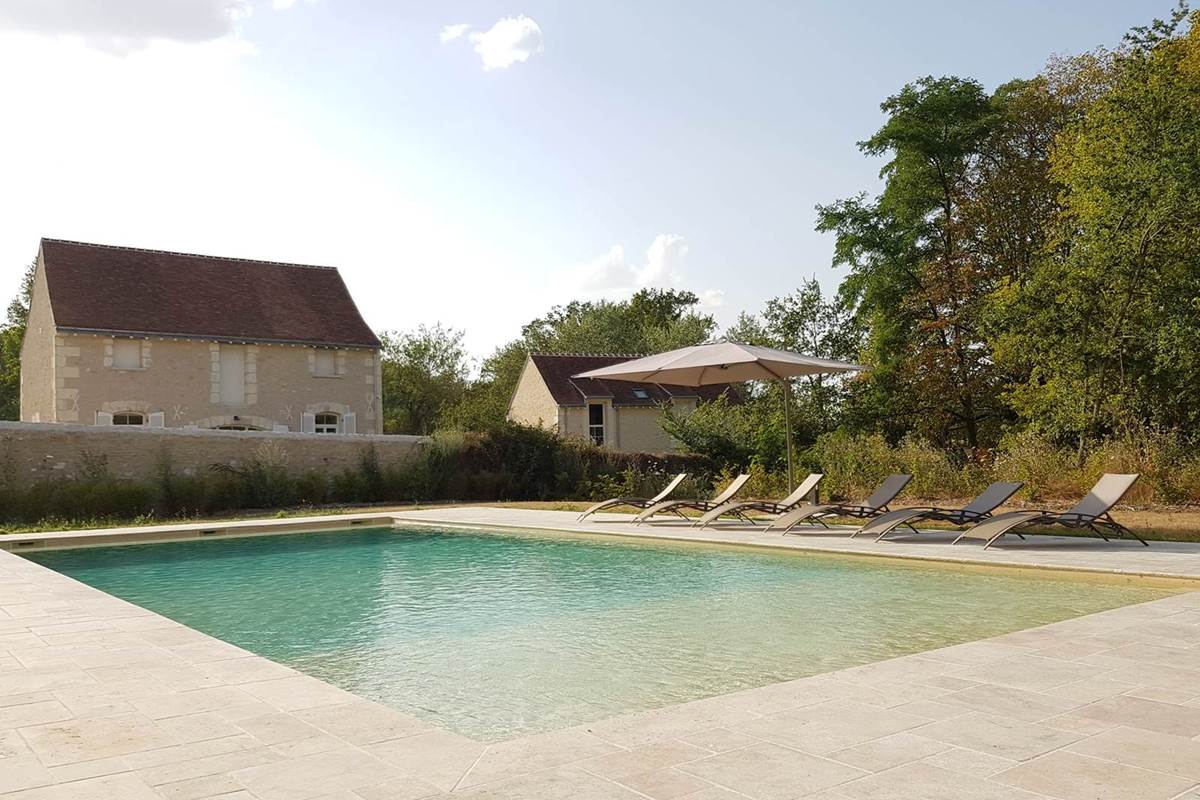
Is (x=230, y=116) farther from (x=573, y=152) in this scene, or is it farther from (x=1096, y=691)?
(x=1096, y=691)

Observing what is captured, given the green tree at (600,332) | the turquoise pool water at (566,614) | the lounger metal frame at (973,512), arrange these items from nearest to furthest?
1. the turquoise pool water at (566,614)
2. the lounger metal frame at (973,512)
3. the green tree at (600,332)

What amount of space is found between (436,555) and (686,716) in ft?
26.4

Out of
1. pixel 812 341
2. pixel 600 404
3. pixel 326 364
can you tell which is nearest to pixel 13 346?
pixel 326 364

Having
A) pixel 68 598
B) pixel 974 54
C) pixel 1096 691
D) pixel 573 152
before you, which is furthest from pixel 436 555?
pixel 974 54

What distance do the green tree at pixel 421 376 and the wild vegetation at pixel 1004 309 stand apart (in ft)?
23.9

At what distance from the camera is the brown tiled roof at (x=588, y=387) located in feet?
110

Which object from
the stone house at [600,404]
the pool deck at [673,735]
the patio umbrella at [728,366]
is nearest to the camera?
the pool deck at [673,735]

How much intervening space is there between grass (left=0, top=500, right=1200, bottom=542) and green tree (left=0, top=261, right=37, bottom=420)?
27223 mm

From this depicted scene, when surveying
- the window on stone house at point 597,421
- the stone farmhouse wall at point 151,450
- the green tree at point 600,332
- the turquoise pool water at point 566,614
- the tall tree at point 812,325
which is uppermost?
the green tree at point 600,332

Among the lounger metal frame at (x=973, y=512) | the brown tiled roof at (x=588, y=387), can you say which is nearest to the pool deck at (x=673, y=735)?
the lounger metal frame at (x=973, y=512)

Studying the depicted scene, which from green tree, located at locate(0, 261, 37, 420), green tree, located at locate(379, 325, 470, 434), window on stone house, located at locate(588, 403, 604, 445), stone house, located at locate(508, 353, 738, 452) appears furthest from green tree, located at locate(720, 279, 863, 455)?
green tree, located at locate(0, 261, 37, 420)

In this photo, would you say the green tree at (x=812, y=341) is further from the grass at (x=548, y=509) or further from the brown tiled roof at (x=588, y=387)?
the grass at (x=548, y=509)

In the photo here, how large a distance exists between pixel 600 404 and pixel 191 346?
14.3 m

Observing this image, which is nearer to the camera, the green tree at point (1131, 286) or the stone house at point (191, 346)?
the green tree at point (1131, 286)
